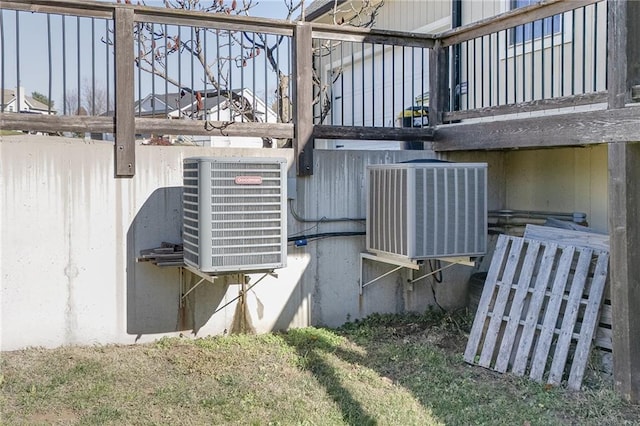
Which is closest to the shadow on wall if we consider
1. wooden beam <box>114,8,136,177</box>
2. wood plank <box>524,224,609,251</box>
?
wooden beam <box>114,8,136,177</box>

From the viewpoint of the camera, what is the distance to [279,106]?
5.08 m

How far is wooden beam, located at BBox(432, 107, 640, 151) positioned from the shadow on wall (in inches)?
90.0

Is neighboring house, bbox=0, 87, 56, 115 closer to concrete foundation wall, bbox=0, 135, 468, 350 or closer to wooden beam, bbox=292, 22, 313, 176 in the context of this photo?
concrete foundation wall, bbox=0, 135, 468, 350

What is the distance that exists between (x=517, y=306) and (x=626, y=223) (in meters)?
0.93

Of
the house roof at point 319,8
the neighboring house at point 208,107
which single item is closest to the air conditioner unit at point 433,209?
the neighboring house at point 208,107

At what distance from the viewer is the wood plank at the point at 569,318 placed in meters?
3.50

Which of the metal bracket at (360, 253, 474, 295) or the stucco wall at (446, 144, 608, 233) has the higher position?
the stucco wall at (446, 144, 608, 233)

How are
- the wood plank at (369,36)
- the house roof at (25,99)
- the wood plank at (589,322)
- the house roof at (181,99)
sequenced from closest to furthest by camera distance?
the wood plank at (589,322)
the house roof at (25,99)
the house roof at (181,99)
the wood plank at (369,36)

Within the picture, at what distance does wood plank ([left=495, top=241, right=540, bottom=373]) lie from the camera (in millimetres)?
3779

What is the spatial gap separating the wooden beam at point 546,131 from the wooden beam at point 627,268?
6.0 inches

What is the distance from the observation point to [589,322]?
3500 millimetres

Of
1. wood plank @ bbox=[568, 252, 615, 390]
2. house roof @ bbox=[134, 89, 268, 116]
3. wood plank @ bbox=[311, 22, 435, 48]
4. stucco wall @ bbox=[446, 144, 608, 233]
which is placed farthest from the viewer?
stucco wall @ bbox=[446, 144, 608, 233]

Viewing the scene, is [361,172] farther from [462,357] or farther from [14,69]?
[14,69]

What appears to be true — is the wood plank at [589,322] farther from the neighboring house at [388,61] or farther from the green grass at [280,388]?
the neighboring house at [388,61]
